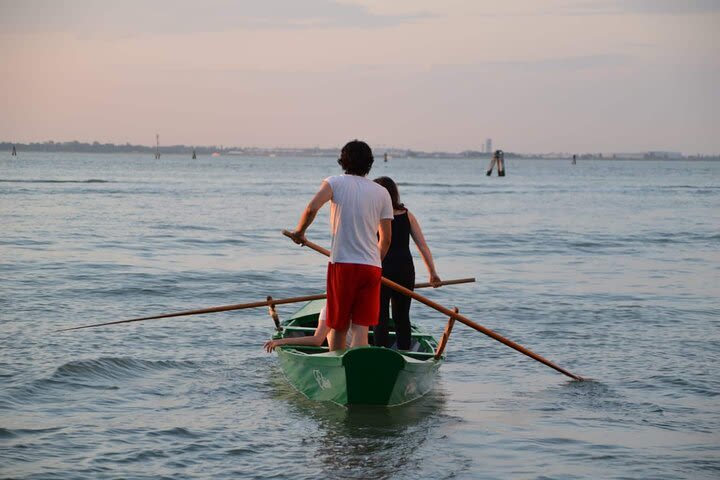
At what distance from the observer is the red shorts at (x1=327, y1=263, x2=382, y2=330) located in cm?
786

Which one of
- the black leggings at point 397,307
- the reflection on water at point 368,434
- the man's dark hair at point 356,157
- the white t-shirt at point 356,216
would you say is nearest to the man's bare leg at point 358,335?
the white t-shirt at point 356,216

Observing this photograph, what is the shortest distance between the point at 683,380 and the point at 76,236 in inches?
826

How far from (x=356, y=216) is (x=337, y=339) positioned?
126 centimetres

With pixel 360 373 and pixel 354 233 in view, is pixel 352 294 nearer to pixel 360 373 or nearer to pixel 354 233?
pixel 354 233

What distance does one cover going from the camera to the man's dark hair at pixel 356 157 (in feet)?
25.4

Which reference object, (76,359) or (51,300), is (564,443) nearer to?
(76,359)

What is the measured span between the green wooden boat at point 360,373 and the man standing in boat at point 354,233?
330mm

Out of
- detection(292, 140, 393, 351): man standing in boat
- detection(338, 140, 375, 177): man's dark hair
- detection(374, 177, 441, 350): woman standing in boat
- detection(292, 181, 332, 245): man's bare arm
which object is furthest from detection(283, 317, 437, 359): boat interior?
detection(338, 140, 375, 177): man's dark hair

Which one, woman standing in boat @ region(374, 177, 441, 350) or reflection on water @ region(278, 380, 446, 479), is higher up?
woman standing in boat @ region(374, 177, 441, 350)

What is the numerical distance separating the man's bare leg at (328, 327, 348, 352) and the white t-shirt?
2.51 feet

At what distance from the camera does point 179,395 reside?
9.64 meters

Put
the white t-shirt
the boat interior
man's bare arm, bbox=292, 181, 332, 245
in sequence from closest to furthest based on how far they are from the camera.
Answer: man's bare arm, bbox=292, 181, 332, 245
the white t-shirt
the boat interior

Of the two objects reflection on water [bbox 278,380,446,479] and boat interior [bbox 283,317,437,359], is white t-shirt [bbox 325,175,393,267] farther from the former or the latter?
boat interior [bbox 283,317,437,359]

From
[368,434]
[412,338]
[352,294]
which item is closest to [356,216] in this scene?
[352,294]
